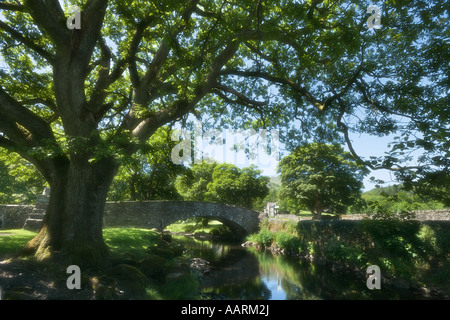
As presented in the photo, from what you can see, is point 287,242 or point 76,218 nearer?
point 76,218

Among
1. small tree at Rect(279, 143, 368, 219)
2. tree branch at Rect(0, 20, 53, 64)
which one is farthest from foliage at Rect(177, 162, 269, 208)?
tree branch at Rect(0, 20, 53, 64)

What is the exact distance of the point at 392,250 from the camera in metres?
14.7

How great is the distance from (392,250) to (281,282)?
20.6 ft

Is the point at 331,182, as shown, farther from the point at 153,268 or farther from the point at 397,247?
the point at 153,268

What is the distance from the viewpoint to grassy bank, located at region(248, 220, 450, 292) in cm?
1317

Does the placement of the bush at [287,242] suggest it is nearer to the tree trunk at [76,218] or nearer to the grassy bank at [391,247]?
the grassy bank at [391,247]

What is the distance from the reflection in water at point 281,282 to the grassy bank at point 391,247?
1.33m

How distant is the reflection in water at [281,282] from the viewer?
1151cm

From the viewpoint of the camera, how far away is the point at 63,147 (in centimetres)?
686

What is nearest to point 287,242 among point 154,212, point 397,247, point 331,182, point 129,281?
point 331,182

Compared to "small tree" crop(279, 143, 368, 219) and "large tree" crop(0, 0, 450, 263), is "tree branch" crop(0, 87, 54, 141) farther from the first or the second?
"small tree" crop(279, 143, 368, 219)

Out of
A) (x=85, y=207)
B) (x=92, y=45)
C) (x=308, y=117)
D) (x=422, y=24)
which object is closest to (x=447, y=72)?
(x=422, y=24)
